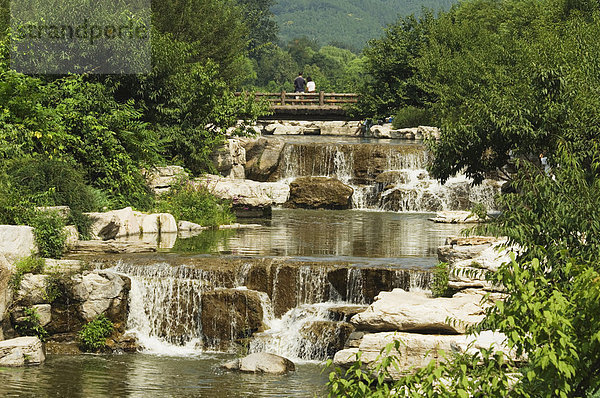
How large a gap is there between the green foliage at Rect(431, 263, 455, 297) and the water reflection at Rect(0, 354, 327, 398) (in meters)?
2.06

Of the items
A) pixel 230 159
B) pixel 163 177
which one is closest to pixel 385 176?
pixel 230 159

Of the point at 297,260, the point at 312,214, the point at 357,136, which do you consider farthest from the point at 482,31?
the point at 297,260

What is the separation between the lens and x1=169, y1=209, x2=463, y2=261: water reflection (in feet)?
55.1

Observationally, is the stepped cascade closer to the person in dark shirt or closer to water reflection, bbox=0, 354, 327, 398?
water reflection, bbox=0, 354, 327, 398

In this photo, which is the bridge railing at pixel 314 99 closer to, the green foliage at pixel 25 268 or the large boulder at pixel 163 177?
the large boulder at pixel 163 177

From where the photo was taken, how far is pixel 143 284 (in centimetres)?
1440

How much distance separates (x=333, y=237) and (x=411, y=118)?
2325 cm

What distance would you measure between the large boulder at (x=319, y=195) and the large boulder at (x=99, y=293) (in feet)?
40.8

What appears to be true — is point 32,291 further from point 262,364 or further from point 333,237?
point 333,237

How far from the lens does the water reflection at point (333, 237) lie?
1678 cm

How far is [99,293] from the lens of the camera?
13828mm

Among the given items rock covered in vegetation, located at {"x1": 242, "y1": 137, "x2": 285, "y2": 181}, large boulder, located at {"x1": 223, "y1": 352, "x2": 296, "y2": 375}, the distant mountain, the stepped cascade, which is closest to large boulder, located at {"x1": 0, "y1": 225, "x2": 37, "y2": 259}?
large boulder, located at {"x1": 223, "y1": 352, "x2": 296, "y2": 375}

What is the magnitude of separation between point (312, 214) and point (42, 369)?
43.4 feet

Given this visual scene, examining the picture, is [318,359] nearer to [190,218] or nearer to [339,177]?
[190,218]
